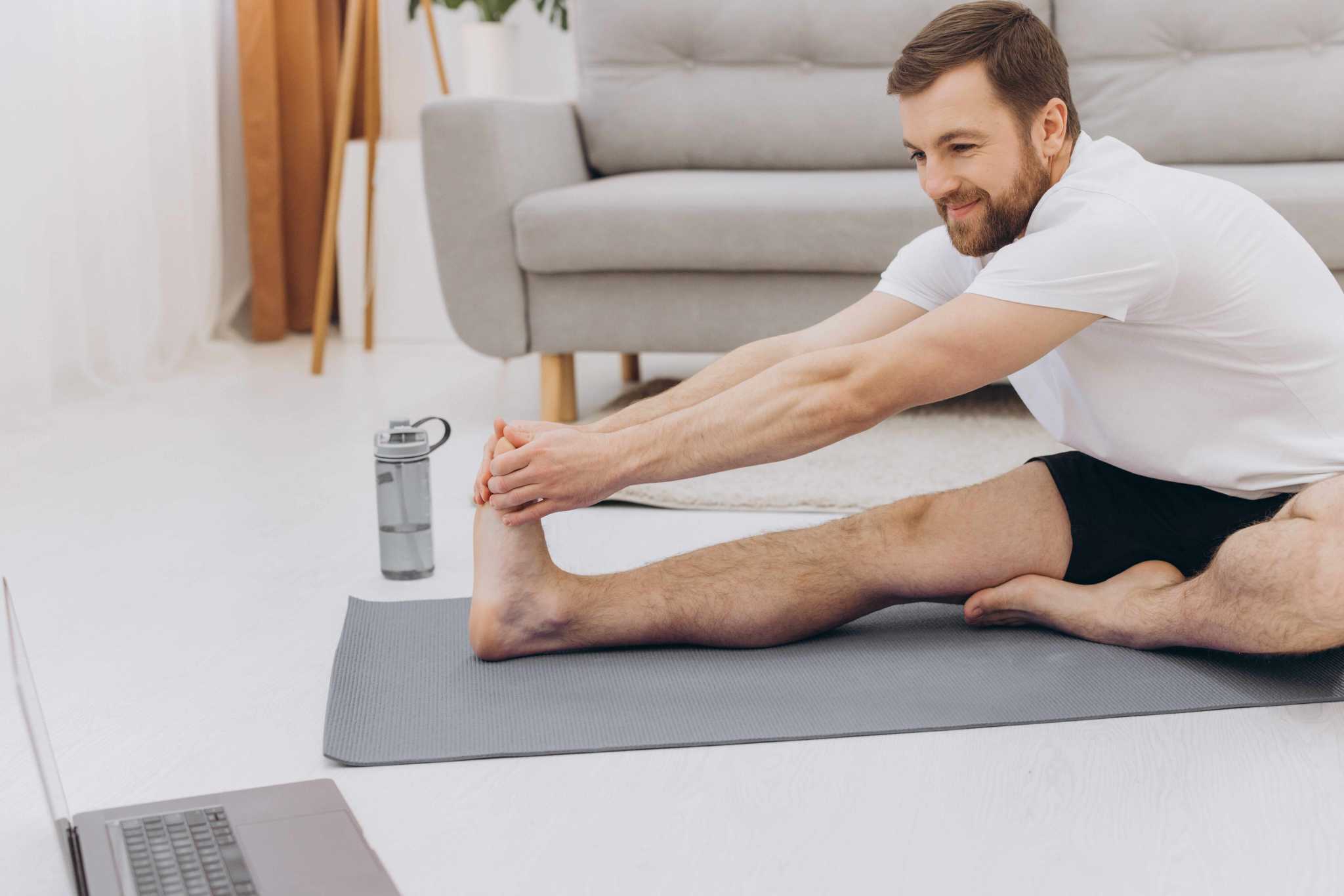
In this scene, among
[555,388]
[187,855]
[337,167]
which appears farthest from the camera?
[337,167]

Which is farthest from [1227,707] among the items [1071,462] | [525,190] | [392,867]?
[525,190]

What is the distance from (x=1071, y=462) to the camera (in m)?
1.56

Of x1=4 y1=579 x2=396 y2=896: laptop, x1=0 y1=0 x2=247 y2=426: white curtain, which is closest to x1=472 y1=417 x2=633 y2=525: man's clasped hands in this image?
x1=4 y1=579 x2=396 y2=896: laptop

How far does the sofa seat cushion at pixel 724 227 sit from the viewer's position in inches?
97.3

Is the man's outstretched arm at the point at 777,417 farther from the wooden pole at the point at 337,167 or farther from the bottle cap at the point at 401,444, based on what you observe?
the wooden pole at the point at 337,167

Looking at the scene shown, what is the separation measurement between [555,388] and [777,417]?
4.55ft

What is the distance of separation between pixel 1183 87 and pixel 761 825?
229cm

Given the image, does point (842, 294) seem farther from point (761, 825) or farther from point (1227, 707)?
point (761, 825)

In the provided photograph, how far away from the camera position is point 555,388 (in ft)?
8.86

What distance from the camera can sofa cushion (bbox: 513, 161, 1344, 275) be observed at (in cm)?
247

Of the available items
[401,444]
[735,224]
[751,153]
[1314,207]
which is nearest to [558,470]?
[401,444]

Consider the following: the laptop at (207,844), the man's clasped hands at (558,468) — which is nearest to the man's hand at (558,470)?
the man's clasped hands at (558,468)

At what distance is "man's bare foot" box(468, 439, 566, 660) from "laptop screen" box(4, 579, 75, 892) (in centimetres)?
57

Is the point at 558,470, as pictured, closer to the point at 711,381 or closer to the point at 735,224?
the point at 711,381
